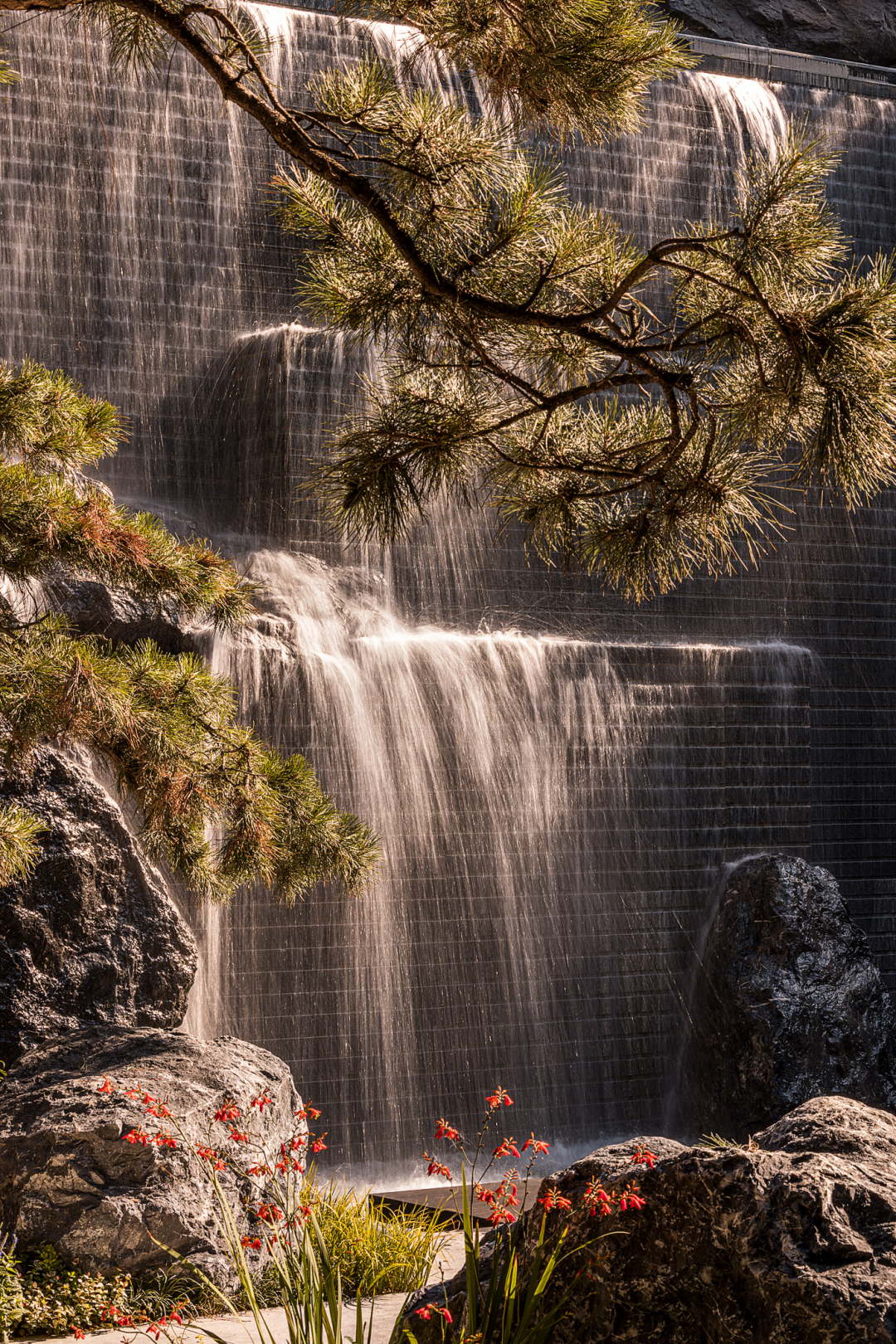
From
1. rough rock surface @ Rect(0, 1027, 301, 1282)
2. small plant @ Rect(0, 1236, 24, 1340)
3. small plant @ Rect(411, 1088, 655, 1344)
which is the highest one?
small plant @ Rect(411, 1088, 655, 1344)

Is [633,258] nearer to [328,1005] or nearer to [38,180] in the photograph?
[328,1005]

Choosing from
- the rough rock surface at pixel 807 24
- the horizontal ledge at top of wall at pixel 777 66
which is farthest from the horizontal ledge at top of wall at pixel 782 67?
the rough rock surface at pixel 807 24

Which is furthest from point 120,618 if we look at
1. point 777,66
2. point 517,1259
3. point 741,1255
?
point 777,66

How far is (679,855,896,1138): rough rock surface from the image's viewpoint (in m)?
7.84

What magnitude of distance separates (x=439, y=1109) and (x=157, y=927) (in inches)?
77.2

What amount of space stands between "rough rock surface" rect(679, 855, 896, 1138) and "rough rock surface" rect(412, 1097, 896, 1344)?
547 centimetres

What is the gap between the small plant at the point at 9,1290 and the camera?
12.6 ft

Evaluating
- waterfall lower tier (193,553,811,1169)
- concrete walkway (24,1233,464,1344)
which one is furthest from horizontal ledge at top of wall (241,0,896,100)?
concrete walkway (24,1233,464,1344)

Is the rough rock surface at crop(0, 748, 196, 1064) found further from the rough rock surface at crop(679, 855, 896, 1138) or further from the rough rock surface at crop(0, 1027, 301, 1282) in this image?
the rough rock surface at crop(679, 855, 896, 1138)

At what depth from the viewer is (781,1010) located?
796cm

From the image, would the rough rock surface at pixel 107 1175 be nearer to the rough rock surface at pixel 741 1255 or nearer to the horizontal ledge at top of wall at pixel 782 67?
the rough rock surface at pixel 741 1255

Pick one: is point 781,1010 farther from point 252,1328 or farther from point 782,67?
point 782,67

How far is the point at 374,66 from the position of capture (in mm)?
3107

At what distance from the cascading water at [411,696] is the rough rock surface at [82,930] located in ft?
2.09
